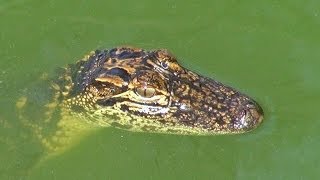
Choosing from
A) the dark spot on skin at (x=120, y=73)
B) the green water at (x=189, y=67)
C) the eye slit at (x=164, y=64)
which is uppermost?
the eye slit at (x=164, y=64)

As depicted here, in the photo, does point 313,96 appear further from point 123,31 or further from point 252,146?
point 123,31

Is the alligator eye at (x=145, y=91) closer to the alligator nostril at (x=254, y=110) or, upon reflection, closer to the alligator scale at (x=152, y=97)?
the alligator scale at (x=152, y=97)

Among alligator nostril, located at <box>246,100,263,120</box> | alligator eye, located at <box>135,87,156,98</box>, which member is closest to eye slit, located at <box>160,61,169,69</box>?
alligator eye, located at <box>135,87,156,98</box>

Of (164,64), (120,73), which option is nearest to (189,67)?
(164,64)

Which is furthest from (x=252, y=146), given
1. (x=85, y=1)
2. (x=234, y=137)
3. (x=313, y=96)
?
(x=85, y=1)

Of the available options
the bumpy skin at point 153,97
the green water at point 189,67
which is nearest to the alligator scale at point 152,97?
the bumpy skin at point 153,97

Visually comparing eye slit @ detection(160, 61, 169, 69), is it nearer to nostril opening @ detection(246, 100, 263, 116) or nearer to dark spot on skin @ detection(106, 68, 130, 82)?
dark spot on skin @ detection(106, 68, 130, 82)
